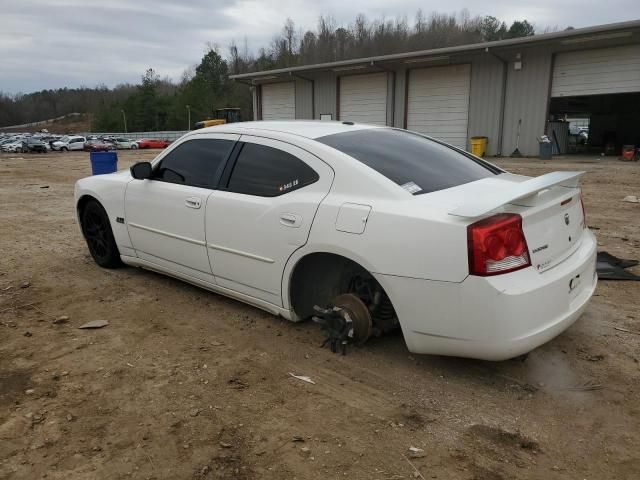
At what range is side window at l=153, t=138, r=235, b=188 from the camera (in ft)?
13.0

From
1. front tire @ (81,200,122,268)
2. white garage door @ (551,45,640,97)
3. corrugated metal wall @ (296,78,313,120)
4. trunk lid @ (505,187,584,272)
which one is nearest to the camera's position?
trunk lid @ (505,187,584,272)

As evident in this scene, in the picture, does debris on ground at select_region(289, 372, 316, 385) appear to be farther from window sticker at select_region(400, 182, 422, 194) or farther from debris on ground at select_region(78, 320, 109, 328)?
debris on ground at select_region(78, 320, 109, 328)

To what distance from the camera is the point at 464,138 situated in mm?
23250

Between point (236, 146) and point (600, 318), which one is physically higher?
point (236, 146)

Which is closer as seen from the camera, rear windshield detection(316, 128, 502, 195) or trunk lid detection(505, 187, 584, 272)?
trunk lid detection(505, 187, 584, 272)

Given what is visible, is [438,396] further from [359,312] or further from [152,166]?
[152,166]

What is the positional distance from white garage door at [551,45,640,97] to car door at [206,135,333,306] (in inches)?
780

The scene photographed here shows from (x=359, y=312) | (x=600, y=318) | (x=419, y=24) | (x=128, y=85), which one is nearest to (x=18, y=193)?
(x=359, y=312)

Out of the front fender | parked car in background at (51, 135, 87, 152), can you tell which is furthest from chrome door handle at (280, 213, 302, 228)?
parked car in background at (51, 135, 87, 152)

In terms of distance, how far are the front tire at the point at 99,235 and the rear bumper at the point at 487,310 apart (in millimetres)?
3359

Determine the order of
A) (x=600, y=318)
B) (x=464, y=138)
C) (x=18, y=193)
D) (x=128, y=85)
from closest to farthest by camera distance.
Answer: (x=600, y=318), (x=18, y=193), (x=464, y=138), (x=128, y=85)

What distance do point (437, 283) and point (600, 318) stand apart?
196 cm

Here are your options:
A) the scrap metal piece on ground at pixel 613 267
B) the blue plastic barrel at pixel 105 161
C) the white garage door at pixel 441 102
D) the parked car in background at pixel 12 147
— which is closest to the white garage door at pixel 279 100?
the white garage door at pixel 441 102

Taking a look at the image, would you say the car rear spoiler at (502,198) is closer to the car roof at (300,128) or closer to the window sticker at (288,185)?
the window sticker at (288,185)
